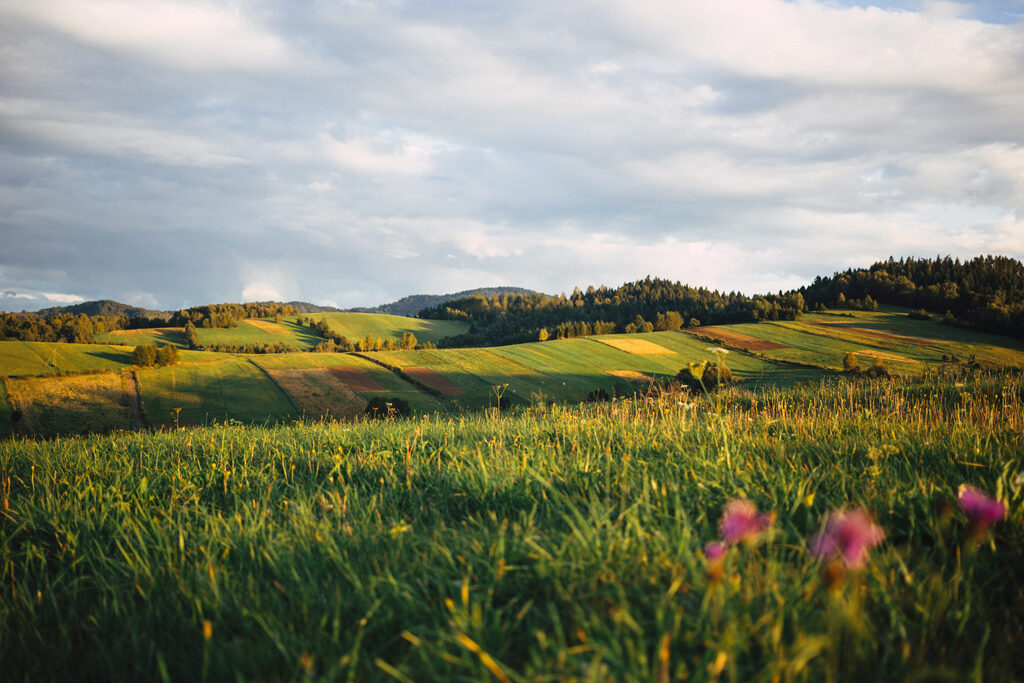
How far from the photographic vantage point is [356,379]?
65.7 meters

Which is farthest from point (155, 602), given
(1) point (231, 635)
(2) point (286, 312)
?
(2) point (286, 312)

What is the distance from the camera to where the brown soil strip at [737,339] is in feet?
260

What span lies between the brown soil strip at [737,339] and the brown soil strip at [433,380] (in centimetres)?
4799

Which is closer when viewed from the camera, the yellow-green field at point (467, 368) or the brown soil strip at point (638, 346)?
the yellow-green field at point (467, 368)

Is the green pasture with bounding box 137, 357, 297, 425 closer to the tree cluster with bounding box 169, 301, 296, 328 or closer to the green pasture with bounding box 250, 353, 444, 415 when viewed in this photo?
the green pasture with bounding box 250, 353, 444, 415

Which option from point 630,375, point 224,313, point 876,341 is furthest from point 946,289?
point 224,313

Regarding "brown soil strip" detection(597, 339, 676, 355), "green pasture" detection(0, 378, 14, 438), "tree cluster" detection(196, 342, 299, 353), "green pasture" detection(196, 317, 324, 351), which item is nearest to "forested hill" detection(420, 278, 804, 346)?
"brown soil strip" detection(597, 339, 676, 355)

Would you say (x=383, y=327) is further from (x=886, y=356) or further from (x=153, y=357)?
(x=886, y=356)

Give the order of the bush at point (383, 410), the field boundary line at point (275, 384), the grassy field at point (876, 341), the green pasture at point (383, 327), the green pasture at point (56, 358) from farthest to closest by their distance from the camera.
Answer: the green pasture at point (383, 327)
the grassy field at point (876, 341)
the green pasture at point (56, 358)
the field boundary line at point (275, 384)
the bush at point (383, 410)

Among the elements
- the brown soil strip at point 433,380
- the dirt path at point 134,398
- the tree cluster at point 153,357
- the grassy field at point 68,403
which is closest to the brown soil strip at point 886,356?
the brown soil strip at point 433,380

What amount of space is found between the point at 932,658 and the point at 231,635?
3.38 m

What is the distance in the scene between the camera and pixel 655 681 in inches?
72.8

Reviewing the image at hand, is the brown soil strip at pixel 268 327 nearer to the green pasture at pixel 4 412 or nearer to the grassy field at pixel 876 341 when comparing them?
the green pasture at pixel 4 412

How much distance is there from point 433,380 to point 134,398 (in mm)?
34290
